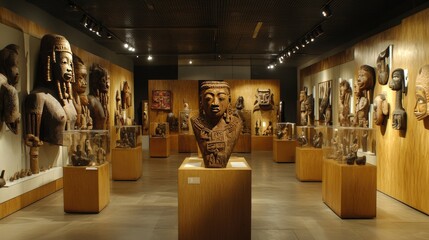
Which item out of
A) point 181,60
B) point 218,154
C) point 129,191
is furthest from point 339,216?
point 181,60

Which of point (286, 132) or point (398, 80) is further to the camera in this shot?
point (286, 132)

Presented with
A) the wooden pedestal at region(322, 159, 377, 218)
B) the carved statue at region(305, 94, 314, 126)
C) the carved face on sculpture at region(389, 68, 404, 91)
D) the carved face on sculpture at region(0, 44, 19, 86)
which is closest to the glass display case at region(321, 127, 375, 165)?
the wooden pedestal at region(322, 159, 377, 218)

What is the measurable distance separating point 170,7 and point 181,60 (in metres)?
8.26

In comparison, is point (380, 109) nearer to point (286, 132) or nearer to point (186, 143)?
point (286, 132)

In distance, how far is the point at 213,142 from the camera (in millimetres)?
4562

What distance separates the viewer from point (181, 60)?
53.5 ft

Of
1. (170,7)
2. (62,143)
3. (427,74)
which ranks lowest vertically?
(62,143)

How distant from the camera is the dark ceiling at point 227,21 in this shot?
798 centimetres

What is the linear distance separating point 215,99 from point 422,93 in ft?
10.0

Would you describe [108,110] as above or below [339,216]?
above

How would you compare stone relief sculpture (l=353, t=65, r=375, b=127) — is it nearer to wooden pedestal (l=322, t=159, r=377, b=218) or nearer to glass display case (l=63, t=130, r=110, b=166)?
wooden pedestal (l=322, t=159, r=377, b=218)

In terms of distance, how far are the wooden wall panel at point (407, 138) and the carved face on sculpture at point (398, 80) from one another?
0.34 feet

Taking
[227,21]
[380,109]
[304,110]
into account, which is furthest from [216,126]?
[304,110]

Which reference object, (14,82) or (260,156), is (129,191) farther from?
(260,156)
